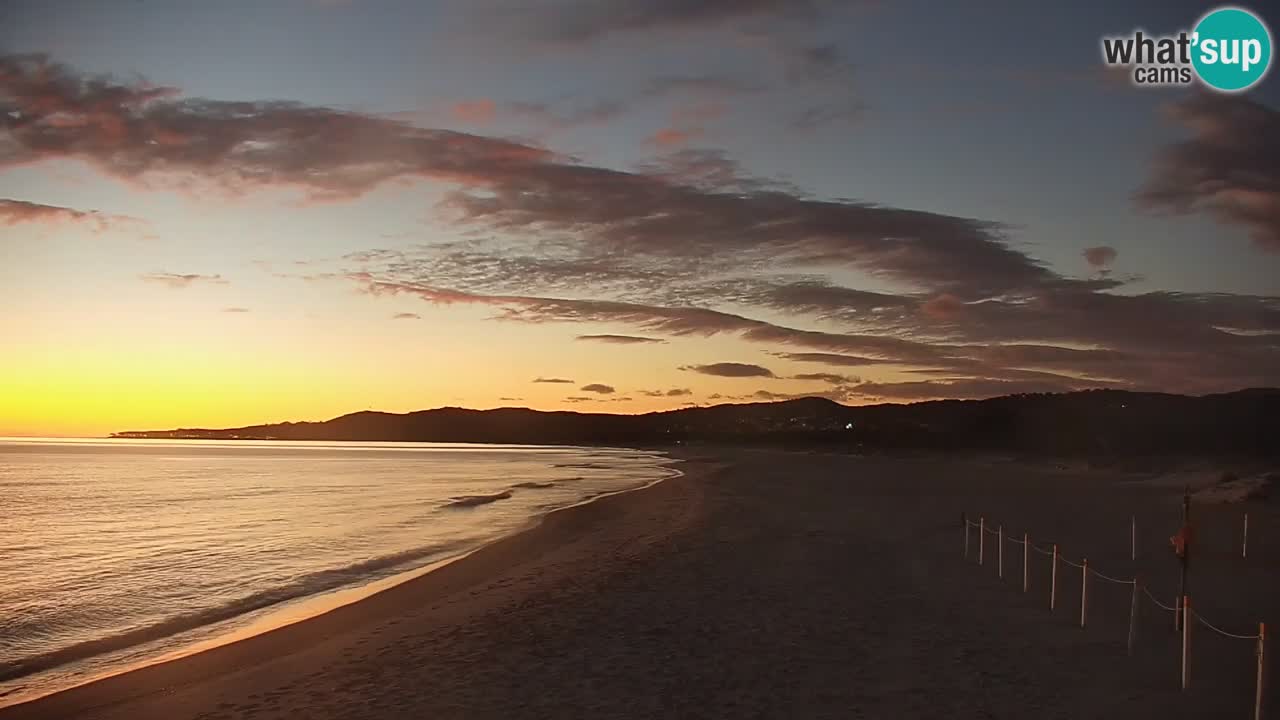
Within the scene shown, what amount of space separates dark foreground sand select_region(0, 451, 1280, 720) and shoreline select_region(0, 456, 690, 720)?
7 centimetres

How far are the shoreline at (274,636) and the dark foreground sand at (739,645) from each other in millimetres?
69

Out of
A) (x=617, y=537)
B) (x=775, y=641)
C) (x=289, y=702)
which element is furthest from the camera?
(x=617, y=537)

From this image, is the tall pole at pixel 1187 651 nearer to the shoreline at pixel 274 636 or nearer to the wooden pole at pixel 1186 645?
the wooden pole at pixel 1186 645

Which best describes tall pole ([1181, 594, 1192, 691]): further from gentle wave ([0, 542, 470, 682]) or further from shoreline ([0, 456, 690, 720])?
gentle wave ([0, 542, 470, 682])

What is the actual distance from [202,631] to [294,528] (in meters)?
20.5

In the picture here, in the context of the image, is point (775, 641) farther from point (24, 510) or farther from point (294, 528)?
point (24, 510)

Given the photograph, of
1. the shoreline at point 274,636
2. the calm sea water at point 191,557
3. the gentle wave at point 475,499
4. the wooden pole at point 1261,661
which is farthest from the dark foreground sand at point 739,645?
the gentle wave at point 475,499

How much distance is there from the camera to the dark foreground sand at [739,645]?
10.5m

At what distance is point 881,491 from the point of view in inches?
1845

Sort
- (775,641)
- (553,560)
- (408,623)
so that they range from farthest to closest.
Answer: (553,560) → (408,623) → (775,641)

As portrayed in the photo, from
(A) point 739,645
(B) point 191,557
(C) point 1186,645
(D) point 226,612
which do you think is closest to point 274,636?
(D) point 226,612

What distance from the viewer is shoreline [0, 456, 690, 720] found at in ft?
39.4

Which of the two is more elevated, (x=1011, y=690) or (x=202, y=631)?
(x=1011, y=690)

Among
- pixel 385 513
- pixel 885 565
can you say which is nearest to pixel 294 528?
pixel 385 513
